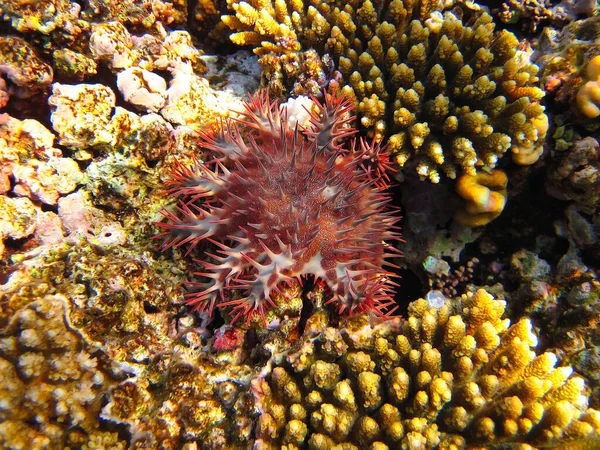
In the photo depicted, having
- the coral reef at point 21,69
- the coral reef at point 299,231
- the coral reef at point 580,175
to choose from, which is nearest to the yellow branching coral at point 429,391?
the coral reef at point 299,231

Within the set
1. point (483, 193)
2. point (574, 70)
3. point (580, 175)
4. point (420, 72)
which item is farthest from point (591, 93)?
point (420, 72)

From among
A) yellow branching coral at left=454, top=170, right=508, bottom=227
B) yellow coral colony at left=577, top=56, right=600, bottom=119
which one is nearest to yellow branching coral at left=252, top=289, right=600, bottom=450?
yellow branching coral at left=454, top=170, right=508, bottom=227

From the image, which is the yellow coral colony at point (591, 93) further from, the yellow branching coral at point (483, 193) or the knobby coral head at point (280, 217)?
Answer: the knobby coral head at point (280, 217)

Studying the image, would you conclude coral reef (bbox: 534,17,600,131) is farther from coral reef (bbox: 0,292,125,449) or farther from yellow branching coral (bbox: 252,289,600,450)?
coral reef (bbox: 0,292,125,449)

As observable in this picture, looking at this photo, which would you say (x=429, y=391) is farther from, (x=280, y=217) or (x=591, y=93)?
→ (x=591, y=93)

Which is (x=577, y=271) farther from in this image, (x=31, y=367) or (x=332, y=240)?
(x=31, y=367)
